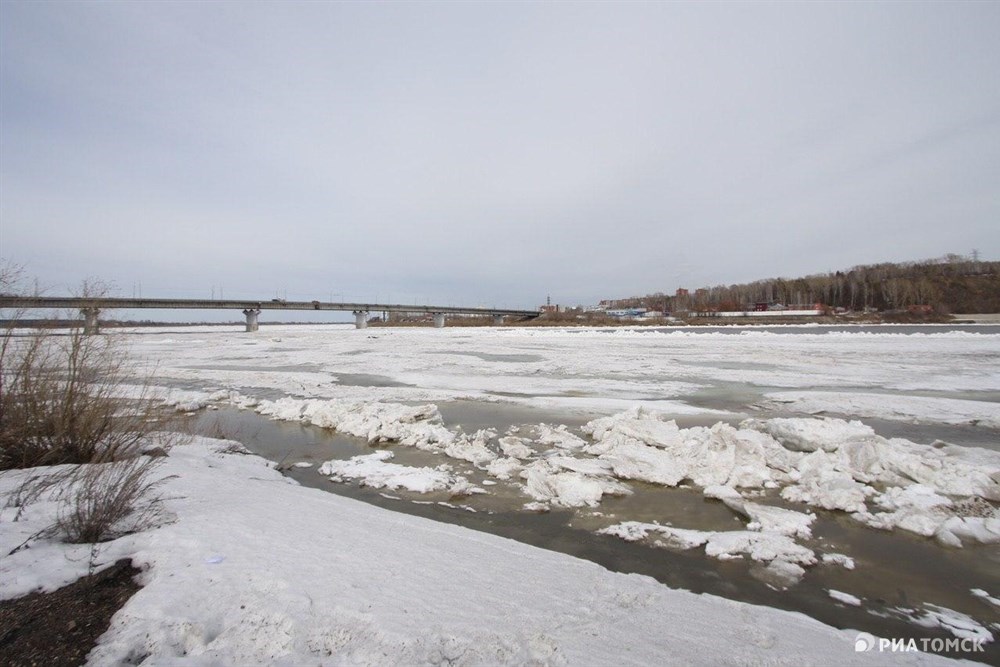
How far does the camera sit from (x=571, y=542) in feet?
16.0

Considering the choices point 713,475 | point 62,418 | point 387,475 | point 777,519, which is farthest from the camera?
point 387,475

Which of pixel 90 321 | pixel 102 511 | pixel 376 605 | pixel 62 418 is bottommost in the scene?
pixel 376 605

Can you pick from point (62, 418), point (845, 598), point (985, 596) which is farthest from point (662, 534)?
point (62, 418)

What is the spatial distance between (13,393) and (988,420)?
17406mm

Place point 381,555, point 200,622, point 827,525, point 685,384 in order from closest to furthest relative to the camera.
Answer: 1. point 200,622
2. point 381,555
3. point 827,525
4. point 685,384

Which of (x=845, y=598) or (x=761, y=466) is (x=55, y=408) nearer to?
(x=845, y=598)

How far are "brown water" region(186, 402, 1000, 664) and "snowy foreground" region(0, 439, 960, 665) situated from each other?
56 cm

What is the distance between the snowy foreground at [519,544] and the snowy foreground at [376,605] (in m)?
0.01

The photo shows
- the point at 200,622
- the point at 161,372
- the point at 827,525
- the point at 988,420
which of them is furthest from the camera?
the point at 161,372

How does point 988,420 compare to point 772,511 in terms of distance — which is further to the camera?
point 988,420

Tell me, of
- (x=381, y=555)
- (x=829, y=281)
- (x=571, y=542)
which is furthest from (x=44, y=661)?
(x=829, y=281)

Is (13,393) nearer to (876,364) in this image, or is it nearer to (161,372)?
(161,372)

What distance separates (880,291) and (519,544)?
6372 inches

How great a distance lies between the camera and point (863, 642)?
3.12 m
